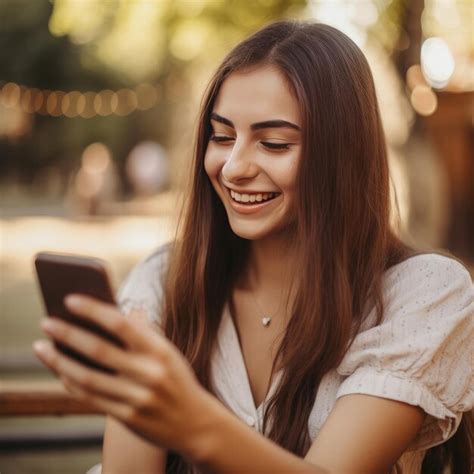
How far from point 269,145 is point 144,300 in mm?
562

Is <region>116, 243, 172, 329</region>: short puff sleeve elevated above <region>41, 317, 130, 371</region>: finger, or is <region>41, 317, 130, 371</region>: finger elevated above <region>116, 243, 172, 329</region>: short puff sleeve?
<region>41, 317, 130, 371</region>: finger

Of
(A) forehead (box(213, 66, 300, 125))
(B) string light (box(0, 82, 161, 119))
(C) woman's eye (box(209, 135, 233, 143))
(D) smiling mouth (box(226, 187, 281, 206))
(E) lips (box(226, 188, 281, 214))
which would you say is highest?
(B) string light (box(0, 82, 161, 119))

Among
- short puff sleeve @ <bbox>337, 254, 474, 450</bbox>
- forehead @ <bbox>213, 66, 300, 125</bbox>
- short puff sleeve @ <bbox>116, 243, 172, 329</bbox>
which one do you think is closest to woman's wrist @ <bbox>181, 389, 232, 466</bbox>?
short puff sleeve @ <bbox>337, 254, 474, 450</bbox>

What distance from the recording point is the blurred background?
4418 mm

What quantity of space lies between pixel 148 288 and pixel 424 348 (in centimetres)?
76

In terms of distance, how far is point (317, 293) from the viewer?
5.82ft

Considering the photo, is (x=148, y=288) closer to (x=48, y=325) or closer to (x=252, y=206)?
(x=252, y=206)

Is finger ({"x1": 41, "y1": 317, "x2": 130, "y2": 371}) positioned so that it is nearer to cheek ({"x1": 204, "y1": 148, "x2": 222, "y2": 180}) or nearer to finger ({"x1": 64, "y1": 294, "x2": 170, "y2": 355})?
finger ({"x1": 64, "y1": 294, "x2": 170, "y2": 355})

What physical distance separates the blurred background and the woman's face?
0.92ft

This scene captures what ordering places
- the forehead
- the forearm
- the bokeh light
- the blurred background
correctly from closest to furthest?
the forearm
the forehead
the blurred background
the bokeh light

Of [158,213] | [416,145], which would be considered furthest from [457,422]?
[158,213]

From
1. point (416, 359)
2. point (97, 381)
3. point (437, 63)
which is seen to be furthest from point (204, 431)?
point (437, 63)

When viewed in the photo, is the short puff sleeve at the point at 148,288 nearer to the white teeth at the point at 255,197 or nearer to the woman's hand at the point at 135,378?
the white teeth at the point at 255,197

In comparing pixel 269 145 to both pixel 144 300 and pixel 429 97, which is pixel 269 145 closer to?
pixel 144 300
